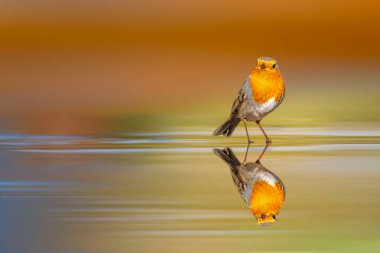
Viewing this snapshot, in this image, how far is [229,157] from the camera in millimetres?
9531

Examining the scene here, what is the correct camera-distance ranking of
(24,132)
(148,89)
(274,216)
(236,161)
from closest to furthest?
(274,216) < (236,161) < (24,132) < (148,89)

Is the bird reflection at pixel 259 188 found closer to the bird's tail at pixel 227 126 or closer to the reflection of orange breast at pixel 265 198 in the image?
the reflection of orange breast at pixel 265 198

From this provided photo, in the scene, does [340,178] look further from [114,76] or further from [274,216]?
[114,76]

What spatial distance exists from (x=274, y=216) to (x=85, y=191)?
5.22 ft

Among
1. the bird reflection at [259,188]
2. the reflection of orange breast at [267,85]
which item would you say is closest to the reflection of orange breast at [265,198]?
the bird reflection at [259,188]

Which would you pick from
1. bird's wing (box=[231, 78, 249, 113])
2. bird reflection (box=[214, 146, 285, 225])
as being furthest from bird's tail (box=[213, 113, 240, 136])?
bird reflection (box=[214, 146, 285, 225])

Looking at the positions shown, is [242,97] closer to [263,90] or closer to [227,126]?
[263,90]

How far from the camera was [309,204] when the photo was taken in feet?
22.1

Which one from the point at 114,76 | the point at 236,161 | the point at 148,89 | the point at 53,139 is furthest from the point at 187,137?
the point at 114,76

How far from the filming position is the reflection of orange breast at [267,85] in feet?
34.9

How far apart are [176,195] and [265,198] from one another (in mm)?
611

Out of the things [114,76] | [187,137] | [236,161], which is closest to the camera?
[236,161]

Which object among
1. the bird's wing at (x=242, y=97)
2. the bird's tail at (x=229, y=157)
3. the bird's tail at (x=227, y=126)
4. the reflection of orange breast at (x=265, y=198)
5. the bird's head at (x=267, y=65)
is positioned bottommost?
the reflection of orange breast at (x=265, y=198)

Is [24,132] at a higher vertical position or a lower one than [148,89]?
lower
